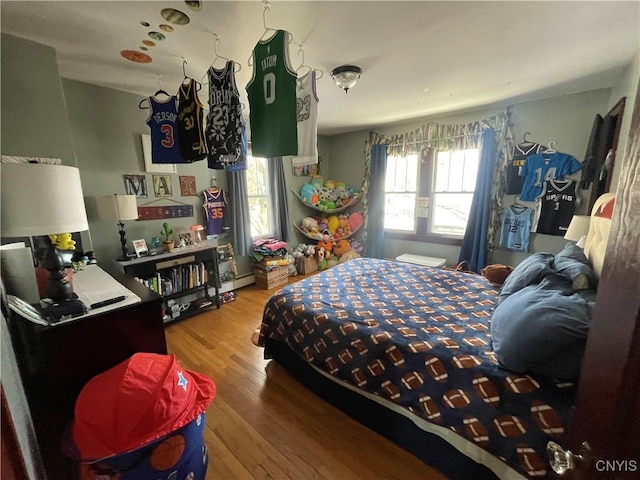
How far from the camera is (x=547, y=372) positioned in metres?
1.05

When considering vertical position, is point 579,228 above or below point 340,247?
above

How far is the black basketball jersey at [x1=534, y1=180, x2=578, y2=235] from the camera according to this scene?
2758 millimetres

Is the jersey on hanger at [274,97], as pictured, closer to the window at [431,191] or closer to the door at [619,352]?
the door at [619,352]

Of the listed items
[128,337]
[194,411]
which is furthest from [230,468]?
[128,337]

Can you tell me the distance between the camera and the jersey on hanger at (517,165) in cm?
296

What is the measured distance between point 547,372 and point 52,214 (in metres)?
2.16

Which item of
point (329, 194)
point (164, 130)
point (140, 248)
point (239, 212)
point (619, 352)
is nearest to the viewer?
point (619, 352)

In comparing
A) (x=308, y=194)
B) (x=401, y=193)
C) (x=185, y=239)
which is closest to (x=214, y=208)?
(x=185, y=239)

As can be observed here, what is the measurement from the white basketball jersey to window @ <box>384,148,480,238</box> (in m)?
2.58

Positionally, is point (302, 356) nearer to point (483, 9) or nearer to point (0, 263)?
point (0, 263)

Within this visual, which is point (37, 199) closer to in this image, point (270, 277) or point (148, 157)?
point (148, 157)

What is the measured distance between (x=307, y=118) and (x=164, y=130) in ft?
4.75

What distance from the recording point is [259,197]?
3936 millimetres

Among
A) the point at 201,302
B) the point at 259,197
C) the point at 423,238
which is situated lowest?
the point at 201,302
